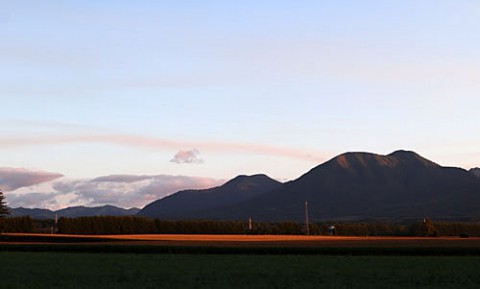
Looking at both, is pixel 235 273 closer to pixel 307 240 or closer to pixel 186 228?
pixel 307 240

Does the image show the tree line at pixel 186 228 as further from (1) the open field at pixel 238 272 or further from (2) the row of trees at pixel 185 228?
(1) the open field at pixel 238 272

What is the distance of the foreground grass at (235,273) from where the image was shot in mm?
34281

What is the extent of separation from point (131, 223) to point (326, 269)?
84.5 metres

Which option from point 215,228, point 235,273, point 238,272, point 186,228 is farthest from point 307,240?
point 235,273

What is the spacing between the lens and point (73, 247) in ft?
220

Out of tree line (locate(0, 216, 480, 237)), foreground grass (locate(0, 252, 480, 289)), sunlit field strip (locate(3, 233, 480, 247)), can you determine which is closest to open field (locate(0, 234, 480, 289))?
foreground grass (locate(0, 252, 480, 289))

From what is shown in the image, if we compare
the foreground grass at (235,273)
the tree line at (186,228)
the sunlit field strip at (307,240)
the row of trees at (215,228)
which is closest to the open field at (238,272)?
the foreground grass at (235,273)

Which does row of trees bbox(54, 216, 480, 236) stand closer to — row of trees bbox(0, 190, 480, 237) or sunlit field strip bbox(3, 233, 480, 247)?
row of trees bbox(0, 190, 480, 237)

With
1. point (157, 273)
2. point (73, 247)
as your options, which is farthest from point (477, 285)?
point (73, 247)

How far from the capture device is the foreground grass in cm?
3428

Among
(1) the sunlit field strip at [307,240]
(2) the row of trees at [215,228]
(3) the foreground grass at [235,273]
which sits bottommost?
(3) the foreground grass at [235,273]

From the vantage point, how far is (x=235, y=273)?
39688 mm

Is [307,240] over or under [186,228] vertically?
under

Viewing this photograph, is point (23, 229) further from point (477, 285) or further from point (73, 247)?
point (477, 285)
